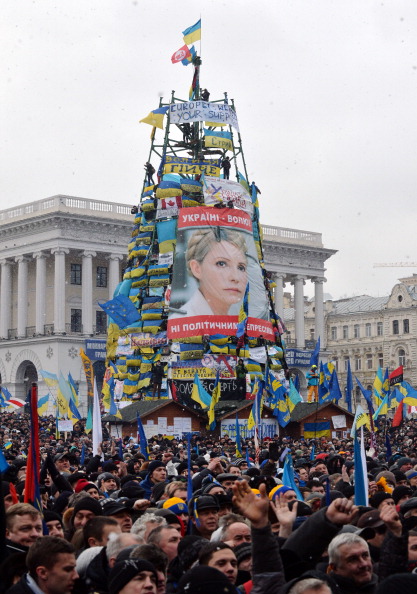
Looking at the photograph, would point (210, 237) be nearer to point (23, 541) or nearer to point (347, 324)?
point (23, 541)

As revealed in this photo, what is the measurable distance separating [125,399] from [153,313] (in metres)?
3.07

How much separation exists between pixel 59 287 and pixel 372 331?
40.7 m

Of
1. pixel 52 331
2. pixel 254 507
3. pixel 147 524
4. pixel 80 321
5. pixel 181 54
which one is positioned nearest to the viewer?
pixel 254 507

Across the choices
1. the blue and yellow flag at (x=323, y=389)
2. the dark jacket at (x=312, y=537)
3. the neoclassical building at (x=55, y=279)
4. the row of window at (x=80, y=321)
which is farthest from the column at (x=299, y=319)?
the dark jacket at (x=312, y=537)

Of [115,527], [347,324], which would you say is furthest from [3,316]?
[115,527]

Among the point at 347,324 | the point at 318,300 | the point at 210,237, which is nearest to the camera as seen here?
the point at 210,237

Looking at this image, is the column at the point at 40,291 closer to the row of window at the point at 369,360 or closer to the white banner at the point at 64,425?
the row of window at the point at 369,360

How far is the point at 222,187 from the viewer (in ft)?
121

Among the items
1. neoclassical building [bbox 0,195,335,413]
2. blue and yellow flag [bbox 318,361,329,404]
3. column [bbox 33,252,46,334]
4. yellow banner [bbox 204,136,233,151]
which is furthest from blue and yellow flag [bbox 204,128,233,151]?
column [bbox 33,252,46,334]

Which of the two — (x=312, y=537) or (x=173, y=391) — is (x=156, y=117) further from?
(x=312, y=537)

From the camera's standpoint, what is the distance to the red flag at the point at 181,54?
40.3 m

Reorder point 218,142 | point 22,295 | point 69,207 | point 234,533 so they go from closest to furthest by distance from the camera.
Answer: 1. point 234,533
2. point 218,142
3. point 69,207
4. point 22,295

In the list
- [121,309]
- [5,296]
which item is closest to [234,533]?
[121,309]

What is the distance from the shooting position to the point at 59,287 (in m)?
64.7
